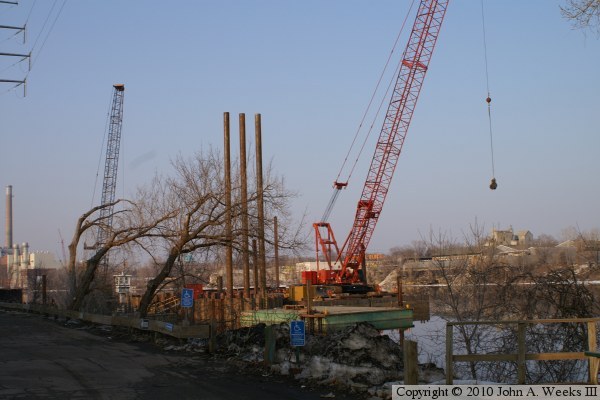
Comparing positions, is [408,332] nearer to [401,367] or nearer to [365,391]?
[401,367]

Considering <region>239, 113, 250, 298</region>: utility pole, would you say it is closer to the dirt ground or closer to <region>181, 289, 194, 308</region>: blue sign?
the dirt ground

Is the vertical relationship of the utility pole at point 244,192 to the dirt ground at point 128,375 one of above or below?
above

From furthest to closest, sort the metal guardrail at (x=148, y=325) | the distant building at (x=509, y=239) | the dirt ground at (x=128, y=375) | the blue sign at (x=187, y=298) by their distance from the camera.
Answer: the distant building at (x=509, y=239)
the metal guardrail at (x=148, y=325)
the blue sign at (x=187, y=298)
the dirt ground at (x=128, y=375)

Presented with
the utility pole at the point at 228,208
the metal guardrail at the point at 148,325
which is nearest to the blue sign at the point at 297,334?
the metal guardrail at the point at 148,325

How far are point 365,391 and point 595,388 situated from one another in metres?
3.83

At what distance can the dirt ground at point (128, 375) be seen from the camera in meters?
11.4

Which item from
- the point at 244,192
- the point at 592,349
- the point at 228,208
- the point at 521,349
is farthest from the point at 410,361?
the point at 244,192

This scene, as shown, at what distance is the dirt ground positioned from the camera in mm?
11352

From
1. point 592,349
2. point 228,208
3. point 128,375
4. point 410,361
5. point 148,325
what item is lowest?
point 128,375

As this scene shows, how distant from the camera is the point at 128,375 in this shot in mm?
13375

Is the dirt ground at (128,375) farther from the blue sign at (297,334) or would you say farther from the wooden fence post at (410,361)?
the wooden fence post at (410,361)

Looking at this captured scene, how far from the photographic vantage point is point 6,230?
635 ft

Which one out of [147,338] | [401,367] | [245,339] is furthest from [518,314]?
[147,338]

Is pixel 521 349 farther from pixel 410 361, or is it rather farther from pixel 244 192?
pixel 244 192
